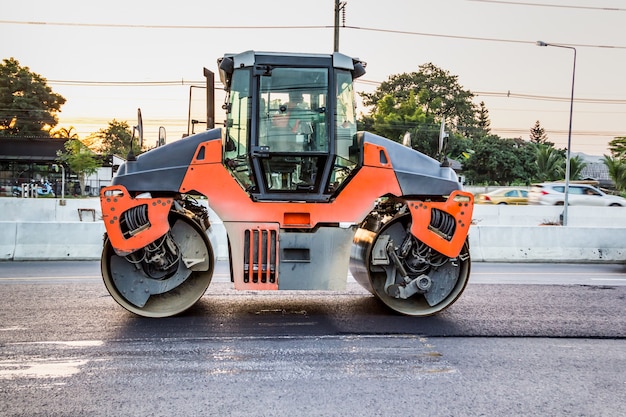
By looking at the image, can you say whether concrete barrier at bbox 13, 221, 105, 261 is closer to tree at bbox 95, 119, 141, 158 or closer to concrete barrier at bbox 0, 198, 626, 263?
concrete barrier at bbox 0, 198, 626, 263

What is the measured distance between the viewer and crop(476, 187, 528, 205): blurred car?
35281mm

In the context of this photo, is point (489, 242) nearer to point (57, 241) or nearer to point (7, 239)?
point (57, 241)

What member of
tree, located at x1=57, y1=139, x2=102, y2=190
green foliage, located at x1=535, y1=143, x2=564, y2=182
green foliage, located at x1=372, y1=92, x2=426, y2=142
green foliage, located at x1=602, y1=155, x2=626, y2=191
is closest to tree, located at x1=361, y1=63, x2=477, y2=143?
green foliage, located at x1=372, y1=92, x2=426, y2=142

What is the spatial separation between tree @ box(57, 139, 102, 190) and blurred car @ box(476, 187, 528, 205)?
31620 millimetres

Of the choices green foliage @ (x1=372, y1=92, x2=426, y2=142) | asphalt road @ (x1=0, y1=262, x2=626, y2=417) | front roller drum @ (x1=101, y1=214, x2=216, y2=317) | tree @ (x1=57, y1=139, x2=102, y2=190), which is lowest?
asphalt road @ (x1=0, y1=262, x2=626, y2=417)

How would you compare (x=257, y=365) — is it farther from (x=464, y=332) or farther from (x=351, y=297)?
(x=351, y=297)

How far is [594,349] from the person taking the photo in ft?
19.0

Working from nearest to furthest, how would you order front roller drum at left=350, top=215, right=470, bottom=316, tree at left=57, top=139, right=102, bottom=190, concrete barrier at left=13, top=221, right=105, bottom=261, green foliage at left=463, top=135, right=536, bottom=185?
front roller drum at left=350, top=215, right=470, bottom=316 < concrete barrier at left=13, top=221, right=105, bottom=261 < tree at left=57, top=139, right=102, bottom=190 < green foliage at left=463, top=135, right=536, bottom=185

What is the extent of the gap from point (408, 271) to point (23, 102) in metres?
72.1

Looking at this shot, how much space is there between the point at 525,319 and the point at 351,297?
2172 millimetres

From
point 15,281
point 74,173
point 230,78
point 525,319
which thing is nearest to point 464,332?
point 525,319

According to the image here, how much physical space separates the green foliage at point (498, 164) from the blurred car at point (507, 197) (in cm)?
2860

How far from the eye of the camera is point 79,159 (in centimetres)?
5091

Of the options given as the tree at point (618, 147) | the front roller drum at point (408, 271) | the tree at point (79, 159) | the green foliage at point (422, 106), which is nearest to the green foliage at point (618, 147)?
the tree at point (618, 147)
